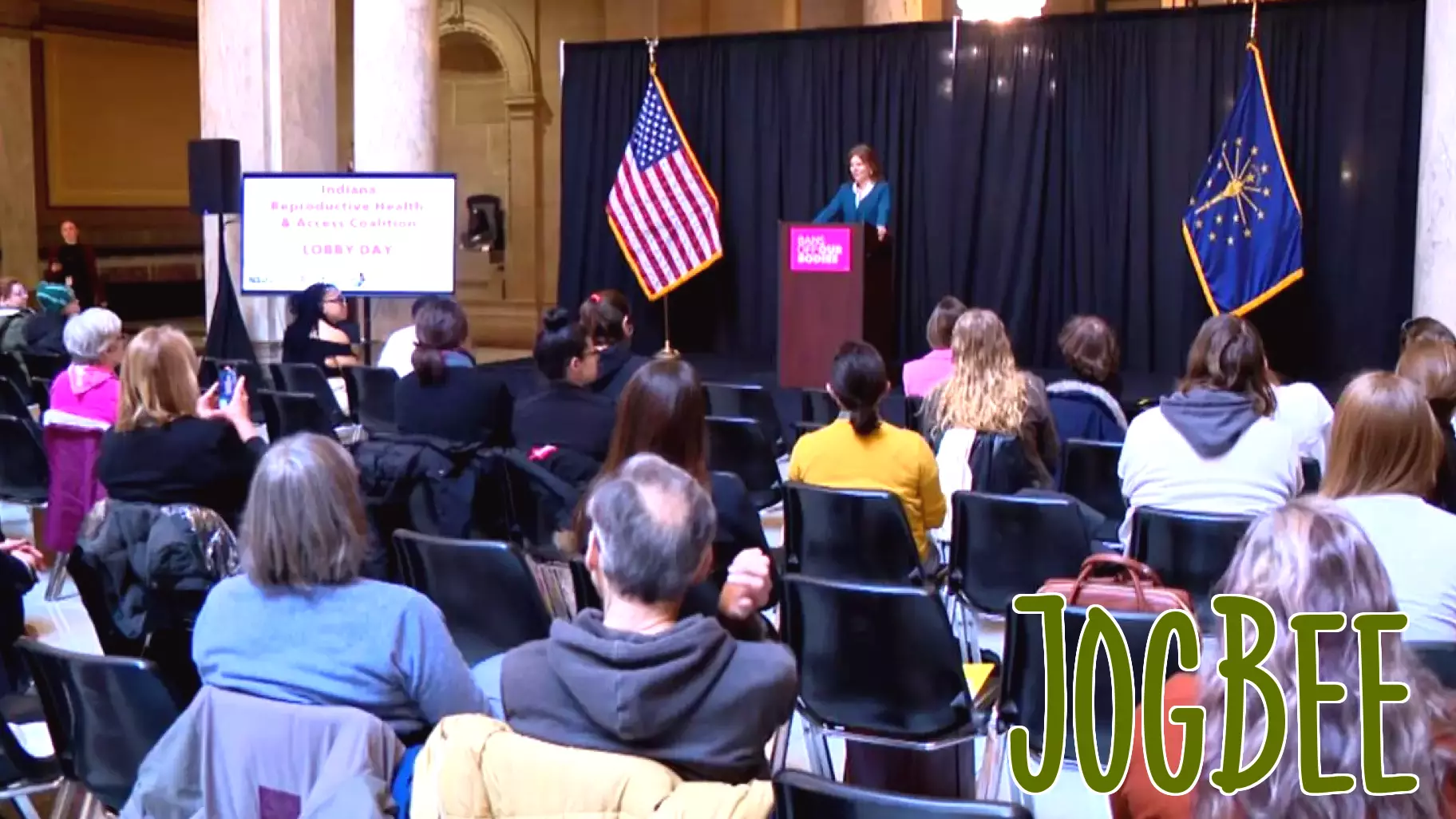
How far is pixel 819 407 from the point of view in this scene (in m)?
7.10

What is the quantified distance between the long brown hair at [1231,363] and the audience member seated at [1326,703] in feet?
7.94

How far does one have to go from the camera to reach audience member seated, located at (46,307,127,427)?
18.1 ft

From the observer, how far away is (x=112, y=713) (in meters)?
2.82

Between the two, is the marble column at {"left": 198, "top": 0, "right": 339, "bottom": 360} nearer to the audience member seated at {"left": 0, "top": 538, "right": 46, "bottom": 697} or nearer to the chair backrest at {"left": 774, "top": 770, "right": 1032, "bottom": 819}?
the audience member seated at {"left": 0, "top": 538, "right": 46, "bottom": 697}

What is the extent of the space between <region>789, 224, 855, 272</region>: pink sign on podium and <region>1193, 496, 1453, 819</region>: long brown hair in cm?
717

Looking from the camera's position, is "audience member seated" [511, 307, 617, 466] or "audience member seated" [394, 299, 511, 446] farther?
"audience member seated" [394, 299, 511, 446]

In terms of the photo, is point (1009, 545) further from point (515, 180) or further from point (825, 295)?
point (515, 180)

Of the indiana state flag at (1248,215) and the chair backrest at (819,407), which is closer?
the chair backrest at (819,407)

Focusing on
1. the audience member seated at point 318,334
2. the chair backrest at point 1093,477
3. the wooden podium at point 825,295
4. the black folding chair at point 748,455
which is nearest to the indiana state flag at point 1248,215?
the wooden podium at point 825,295

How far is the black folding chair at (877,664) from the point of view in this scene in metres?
3.21

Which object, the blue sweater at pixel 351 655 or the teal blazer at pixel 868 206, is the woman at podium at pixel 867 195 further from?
the blue sweater at pixel 351 655

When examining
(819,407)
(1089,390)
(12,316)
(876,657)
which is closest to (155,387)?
(876,657)

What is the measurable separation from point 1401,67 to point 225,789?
28.0 feet

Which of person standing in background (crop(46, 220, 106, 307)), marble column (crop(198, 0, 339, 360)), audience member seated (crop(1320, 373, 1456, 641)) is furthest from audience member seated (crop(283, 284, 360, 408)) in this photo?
person standing in background (crop(46, 220, 106, 307))
